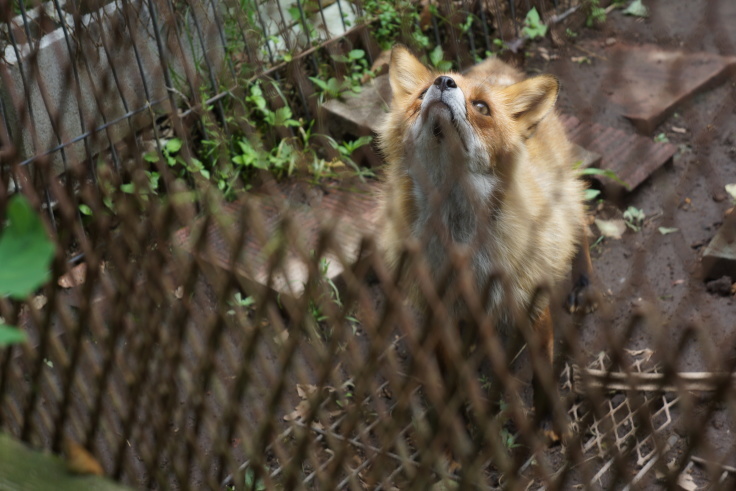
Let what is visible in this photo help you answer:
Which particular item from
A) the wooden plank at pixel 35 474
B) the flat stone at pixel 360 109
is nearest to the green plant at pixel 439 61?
the flat stone at pixel 360 109

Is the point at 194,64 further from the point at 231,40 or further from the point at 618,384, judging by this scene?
the point at 618,384

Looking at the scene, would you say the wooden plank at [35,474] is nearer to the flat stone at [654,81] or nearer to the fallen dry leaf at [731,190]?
the fallen dry leaf at [731,190]

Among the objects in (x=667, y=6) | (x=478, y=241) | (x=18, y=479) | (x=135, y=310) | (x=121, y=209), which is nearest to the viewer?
(x=18, y=479)

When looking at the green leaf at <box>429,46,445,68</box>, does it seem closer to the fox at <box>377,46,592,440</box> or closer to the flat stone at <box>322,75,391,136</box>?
the flat stone at <box>322,75,391,136</box>

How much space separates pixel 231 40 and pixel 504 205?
2.42m

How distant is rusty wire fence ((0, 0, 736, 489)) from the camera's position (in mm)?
1618

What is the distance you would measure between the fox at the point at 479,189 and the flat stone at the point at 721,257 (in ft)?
2.78

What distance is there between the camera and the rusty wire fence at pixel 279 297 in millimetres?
1618

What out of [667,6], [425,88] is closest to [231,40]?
[425,88]

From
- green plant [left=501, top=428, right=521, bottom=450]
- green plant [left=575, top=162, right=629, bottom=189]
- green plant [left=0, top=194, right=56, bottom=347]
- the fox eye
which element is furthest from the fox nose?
green plant [left=0, top=194, right=56, bottom=347]

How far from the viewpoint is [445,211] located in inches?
146

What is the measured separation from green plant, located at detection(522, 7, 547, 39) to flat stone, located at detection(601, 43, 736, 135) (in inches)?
26.6

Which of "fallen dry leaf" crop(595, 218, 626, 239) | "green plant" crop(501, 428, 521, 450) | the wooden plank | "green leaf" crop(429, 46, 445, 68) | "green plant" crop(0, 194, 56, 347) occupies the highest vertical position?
"green plant" crop(0, 194, 56, 347)

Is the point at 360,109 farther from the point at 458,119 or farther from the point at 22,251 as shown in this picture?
the point at 22,251
